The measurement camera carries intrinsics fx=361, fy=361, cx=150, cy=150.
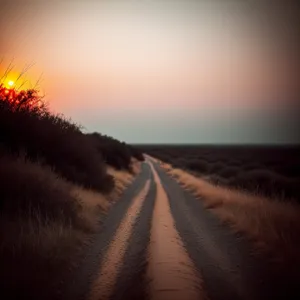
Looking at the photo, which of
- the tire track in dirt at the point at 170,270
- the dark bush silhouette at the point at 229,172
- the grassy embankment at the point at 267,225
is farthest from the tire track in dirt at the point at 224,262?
the dark bush silhouette at the point at 229,172

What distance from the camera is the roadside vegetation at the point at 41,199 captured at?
6695mm

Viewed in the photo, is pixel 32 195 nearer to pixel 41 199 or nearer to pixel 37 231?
pixel 41 199

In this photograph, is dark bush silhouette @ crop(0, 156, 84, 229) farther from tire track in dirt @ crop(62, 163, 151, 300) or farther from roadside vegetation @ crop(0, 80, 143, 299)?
tire track in dirt @ crop(62, 163, 151, 300)

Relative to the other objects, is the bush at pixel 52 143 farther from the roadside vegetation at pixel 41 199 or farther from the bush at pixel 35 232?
the bush at pixel 35 232

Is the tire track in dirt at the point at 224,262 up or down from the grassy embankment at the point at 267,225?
down

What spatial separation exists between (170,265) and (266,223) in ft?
15.2

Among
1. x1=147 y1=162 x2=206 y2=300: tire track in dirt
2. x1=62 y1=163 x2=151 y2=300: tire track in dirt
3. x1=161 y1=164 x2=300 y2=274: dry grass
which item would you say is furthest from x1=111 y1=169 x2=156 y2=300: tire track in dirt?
x1=161 y1=164 x2=300 y2=274: dry grass

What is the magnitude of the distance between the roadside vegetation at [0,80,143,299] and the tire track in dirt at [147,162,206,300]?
5.65 feet

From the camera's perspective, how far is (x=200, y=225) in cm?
1277

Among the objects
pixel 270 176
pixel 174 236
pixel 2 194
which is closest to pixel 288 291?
pixel 174 236

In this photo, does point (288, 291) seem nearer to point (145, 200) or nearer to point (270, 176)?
point (145, 200)

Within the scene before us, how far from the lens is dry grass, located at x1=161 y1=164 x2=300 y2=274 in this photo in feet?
27.3

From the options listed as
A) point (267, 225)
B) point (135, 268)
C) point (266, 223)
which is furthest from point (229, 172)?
point (135, 268)

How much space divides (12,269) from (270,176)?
96.6 feet
